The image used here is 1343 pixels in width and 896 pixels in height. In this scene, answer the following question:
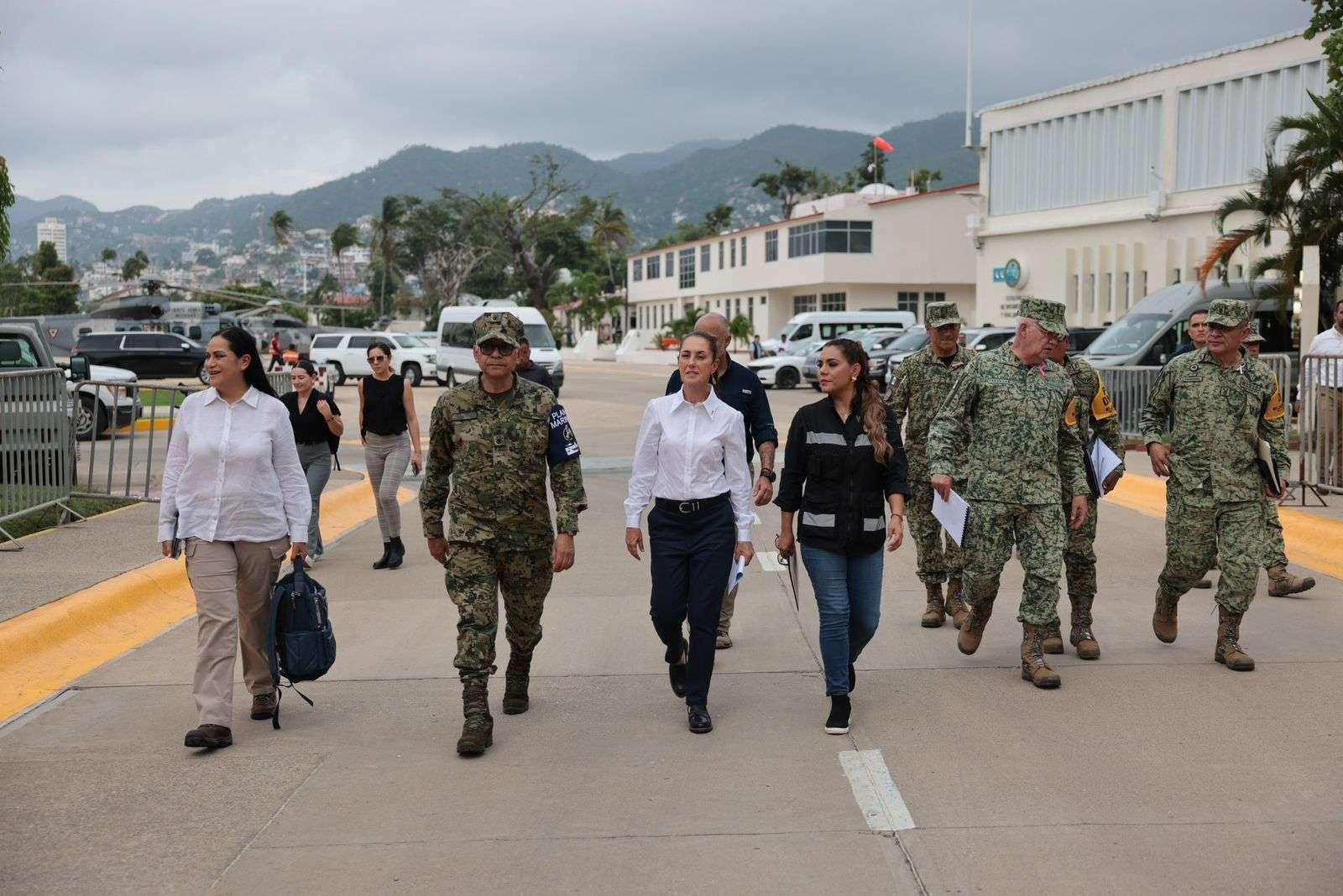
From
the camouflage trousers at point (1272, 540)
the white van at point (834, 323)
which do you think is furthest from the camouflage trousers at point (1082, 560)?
the white van at point (834, 323)

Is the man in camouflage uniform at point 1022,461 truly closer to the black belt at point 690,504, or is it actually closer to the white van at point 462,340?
the black belt at point 690,504

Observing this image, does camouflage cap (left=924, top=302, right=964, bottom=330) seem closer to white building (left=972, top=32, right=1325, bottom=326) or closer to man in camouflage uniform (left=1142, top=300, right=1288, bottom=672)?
man in camouflage uniform (left=1142, top=300, right=1288, bottom=672)

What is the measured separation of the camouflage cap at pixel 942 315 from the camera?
8039 millimetres

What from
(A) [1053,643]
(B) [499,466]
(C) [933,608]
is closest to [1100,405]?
(A) [1053,643]

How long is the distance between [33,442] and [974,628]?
7.88 metres

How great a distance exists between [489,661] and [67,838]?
1836 mm

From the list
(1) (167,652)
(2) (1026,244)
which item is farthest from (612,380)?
(1) (167,652)

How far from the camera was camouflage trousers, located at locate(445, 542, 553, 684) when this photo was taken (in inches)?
238

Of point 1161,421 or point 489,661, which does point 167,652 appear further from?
point 1161,421

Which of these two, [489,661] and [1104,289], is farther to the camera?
[1104,289]

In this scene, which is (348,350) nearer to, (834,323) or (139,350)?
(139,350)

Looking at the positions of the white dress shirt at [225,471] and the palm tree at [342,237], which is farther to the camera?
the palm tree at [342,237]

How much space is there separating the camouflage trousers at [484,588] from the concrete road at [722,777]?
42 centimetres

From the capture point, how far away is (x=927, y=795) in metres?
5.31
